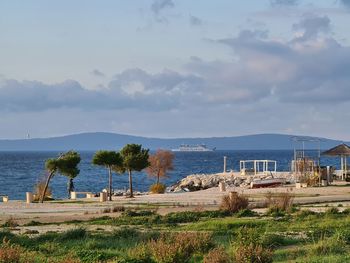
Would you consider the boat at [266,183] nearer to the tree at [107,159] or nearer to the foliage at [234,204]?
the tree at [107,159]

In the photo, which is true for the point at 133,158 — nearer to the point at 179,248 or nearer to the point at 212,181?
the point at 212,181

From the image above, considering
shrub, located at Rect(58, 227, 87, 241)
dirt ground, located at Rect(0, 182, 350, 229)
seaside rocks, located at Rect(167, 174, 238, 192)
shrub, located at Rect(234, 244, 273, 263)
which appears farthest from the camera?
seaside rocks, located at Rect(167, 174, 238, 192)

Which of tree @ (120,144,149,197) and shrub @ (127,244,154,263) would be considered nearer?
shrub @ (127,244,154,263)

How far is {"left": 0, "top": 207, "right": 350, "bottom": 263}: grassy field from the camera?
12.6 m

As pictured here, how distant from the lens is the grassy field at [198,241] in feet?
41.3

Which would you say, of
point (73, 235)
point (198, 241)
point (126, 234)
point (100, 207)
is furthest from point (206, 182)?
point (198, 241)

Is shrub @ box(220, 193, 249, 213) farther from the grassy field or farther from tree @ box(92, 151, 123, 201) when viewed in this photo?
tree @ box(92, 151, 123, 201)

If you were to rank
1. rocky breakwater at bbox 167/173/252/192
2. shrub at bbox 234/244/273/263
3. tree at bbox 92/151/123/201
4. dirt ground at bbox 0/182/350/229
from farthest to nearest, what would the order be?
rocky breakwater at bbox 167/173/252/192
tree at bbox 92/151/123/201
dirt ground at bbox 0/182/350/229
shrub at bbox 234/244/273/263

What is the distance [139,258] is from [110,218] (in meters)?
18.3

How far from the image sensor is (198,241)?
50.3 ft

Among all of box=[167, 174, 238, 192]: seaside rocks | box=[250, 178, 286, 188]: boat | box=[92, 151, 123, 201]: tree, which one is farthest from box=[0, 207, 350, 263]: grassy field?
box=[167, 174, 238, 192]: seaside rocks

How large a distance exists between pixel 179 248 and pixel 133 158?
139 ft

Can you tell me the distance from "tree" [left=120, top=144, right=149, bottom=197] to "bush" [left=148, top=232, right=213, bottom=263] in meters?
39.5

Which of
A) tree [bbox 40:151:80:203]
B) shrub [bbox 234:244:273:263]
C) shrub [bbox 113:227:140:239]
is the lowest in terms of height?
shrub [bbox 113:227:140:239]
